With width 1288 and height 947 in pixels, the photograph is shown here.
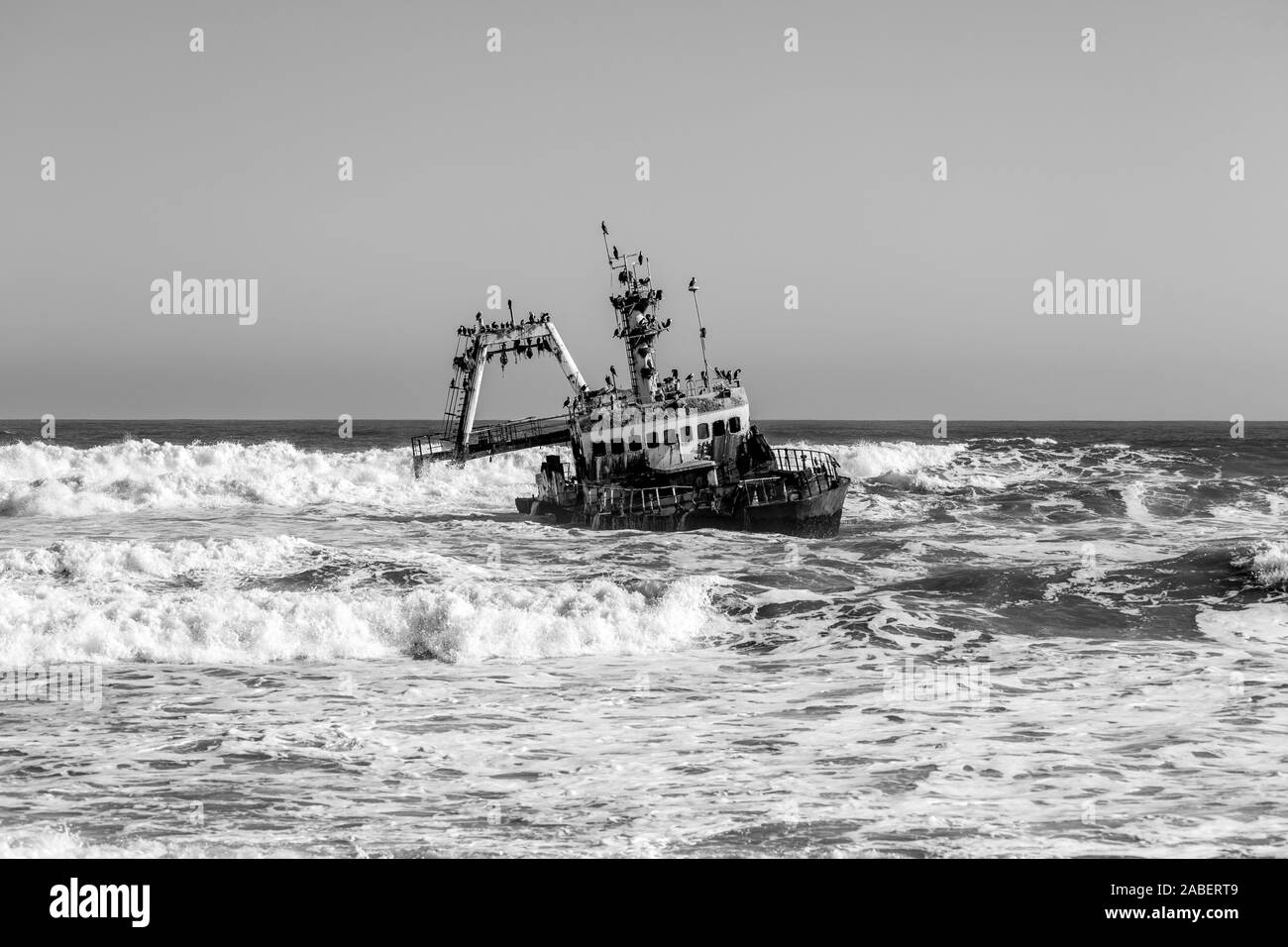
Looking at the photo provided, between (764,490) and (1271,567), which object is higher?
(764,490)

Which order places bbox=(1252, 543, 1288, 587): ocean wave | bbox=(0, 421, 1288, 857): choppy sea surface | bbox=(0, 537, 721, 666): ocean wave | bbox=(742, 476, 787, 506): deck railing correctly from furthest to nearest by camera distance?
1. bbox=(742, 476, 787, 506): deck railing
2. bbox=(1252, 543, 1288, 587): ocean wave
3. bbox=(0, 537, 721, 666): ocean wave
4. bbox=(0, 421, 1288, 857): choppy sea surface

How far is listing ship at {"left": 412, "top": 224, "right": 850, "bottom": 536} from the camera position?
3578 cm

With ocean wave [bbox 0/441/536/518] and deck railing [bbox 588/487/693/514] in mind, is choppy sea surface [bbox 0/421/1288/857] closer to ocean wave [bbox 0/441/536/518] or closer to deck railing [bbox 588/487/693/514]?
deck railing [bbox 588/487/693/514]

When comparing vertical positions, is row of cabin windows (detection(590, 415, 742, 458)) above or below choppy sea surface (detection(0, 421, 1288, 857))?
above

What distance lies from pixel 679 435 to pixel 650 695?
22.6 m

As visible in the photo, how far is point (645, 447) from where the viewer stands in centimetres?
3859

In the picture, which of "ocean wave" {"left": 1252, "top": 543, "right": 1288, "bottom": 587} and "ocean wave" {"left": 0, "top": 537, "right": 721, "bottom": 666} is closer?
"ocean wave" {"left": 0, "top": 537, "right": 721, "bottom": 666}

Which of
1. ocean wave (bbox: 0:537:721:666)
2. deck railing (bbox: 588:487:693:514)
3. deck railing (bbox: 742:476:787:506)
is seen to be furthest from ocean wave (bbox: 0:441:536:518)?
ocean wave (bbox: 0:537:721:666)

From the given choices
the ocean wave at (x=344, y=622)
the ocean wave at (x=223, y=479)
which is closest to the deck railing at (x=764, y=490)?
the ocean wave at (x=344, y=622)

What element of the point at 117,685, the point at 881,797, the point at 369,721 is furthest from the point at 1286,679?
the point at 117,685

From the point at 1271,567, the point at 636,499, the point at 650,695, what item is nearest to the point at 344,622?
the point at 650,695

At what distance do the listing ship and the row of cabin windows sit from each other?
33mm

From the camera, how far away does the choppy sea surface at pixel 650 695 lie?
34.3 feet

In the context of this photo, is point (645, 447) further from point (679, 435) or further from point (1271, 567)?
point (1271, 567)
